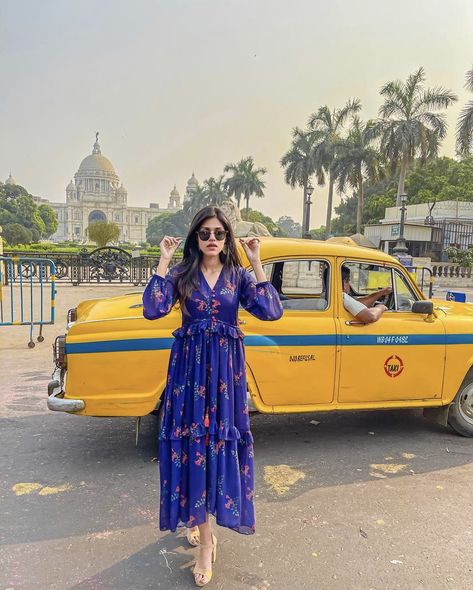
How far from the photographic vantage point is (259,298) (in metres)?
2.60

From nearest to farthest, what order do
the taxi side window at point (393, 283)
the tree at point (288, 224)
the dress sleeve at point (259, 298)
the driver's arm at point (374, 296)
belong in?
the dress sleeve at point (259, 298) < the taxi side window at point (393, 283) < the driver's arm at point (374, 296) < the tree at point (288, 224)

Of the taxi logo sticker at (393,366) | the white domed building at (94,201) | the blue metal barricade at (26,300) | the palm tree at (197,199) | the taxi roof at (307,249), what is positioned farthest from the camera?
the white domed building at (94,201)

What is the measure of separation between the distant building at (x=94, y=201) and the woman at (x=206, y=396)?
138741 mm

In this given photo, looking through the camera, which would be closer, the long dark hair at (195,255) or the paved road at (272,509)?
the long dark hair at (195,255)

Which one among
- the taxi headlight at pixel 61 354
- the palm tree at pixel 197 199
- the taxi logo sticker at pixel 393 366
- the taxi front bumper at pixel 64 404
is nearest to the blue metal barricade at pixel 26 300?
the taxi headlight at pixel 61 354

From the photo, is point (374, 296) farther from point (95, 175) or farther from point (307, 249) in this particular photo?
point (95, 175)

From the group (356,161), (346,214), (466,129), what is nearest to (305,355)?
(466,129)

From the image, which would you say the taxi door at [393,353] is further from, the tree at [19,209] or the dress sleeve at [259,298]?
the tree at [19,209]

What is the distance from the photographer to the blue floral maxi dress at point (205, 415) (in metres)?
2.48

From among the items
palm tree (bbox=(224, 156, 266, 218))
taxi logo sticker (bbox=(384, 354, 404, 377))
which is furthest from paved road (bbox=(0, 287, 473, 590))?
palm tree (bbox=(224, 156, 266, 218))

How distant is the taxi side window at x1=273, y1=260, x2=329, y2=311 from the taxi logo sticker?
712 mm

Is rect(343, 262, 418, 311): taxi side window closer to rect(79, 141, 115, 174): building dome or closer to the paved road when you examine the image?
the paved road

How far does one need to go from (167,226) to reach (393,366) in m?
124

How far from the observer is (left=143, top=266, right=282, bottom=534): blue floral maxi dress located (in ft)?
8.13
